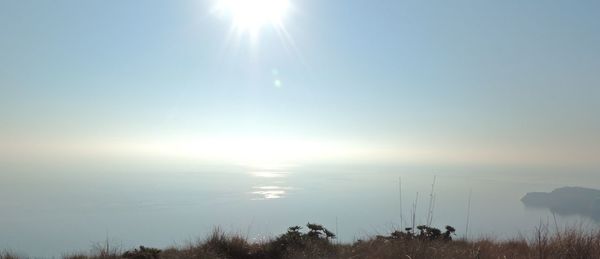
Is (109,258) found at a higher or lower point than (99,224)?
higher

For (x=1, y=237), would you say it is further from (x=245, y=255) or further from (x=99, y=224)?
(x=245, y=255)

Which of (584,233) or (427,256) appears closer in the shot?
(427,256)

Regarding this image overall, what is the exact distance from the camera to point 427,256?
16.3ft

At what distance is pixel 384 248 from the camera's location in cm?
655

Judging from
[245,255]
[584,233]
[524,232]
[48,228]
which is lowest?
[48,228]

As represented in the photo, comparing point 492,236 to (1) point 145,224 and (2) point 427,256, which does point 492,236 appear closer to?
(2) point 427,256

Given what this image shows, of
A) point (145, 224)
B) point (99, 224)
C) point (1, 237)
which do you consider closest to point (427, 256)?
point (1, 237)

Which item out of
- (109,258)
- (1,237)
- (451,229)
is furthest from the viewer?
(1,237)

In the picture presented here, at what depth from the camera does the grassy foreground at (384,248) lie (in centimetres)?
534

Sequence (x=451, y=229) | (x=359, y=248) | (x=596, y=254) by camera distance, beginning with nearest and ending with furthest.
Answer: (x=596, y=254) → (x=359, y=248) → (x=451, y=229)

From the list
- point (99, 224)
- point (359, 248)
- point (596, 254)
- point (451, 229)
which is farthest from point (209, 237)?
point (99, 224)

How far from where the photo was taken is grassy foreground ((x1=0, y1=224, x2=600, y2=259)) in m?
5.34

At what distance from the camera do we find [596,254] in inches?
193

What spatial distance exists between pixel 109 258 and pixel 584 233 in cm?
822
